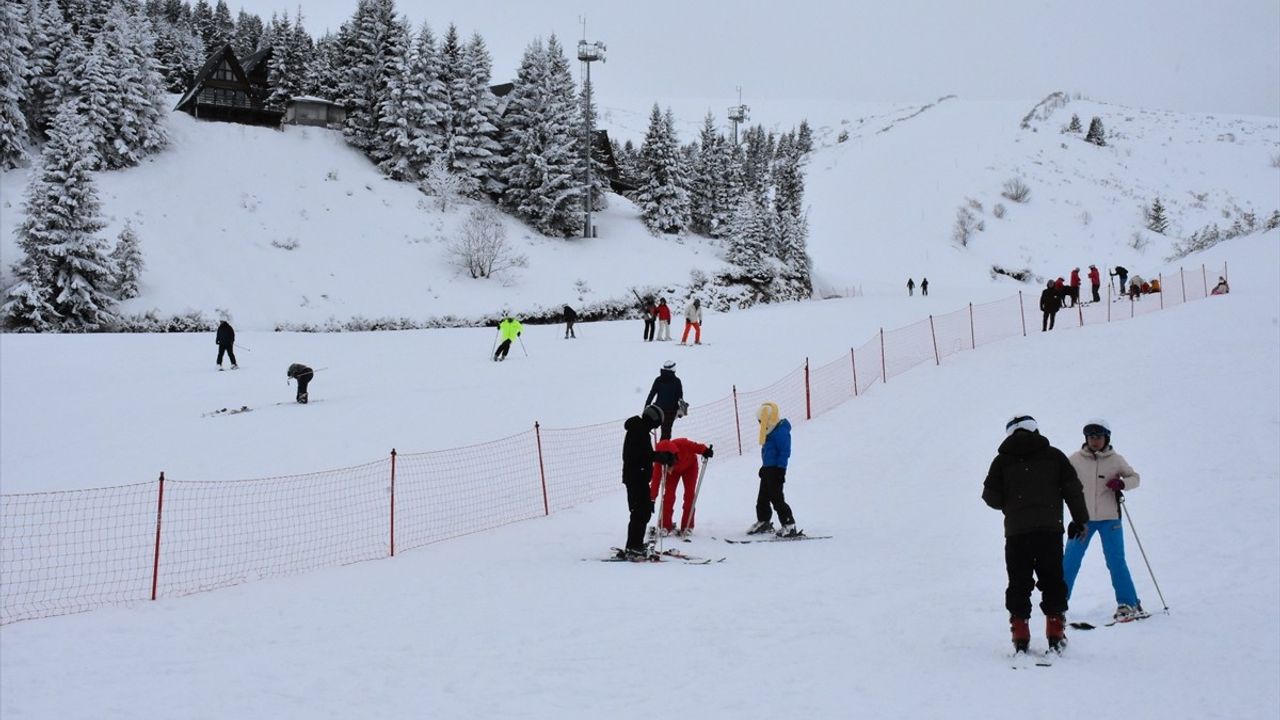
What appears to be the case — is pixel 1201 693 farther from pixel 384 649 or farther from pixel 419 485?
pixel 419 485

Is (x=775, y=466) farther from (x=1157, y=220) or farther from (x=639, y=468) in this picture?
(x=1157, y=220)

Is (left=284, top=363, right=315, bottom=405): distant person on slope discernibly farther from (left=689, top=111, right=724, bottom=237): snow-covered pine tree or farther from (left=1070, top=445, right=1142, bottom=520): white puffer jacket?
(left=689, top=111, right=724, bottom=237): snow-covered pine tree

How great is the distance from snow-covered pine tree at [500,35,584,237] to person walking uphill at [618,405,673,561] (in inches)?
1692

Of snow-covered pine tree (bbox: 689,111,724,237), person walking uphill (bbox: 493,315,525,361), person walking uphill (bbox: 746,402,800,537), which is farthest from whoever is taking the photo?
snow-covered pine tree (bbox: 689,111,724,237)

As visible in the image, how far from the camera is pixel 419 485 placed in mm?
13102

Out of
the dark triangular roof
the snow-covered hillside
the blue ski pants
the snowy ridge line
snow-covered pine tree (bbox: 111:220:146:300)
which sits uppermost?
the dark triangular roof

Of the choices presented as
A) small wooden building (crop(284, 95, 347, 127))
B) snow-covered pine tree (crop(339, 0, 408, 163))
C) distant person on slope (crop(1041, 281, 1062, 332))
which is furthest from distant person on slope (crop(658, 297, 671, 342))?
small wooden building (crop(284, 95, 347, 127))

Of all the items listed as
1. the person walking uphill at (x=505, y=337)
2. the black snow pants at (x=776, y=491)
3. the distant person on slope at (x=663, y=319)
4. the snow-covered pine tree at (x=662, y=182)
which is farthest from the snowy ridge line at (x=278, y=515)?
the snow-covered pine tree at (x=662, y=182)

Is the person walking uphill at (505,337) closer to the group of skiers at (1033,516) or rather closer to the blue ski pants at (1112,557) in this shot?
the blue ski pants at (1112,557)

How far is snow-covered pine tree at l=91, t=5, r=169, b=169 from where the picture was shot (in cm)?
4256

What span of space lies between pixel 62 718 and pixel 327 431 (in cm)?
1132

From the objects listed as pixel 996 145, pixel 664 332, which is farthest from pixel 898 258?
pixel 664 332

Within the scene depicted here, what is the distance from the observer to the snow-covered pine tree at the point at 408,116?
1996 inches

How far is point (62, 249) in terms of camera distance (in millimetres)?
31078
